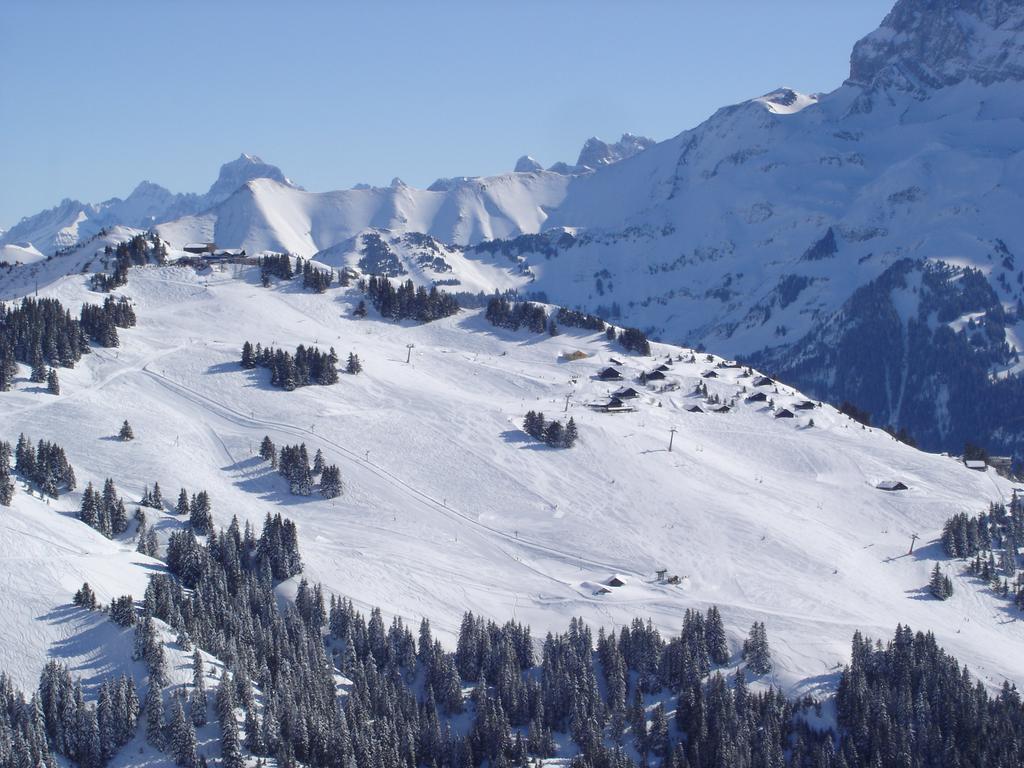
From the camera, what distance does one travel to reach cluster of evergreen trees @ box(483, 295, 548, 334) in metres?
154

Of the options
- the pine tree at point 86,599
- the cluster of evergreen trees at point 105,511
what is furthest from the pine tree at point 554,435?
the pine tree at point 86,599

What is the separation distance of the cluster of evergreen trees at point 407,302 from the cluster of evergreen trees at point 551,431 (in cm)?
4618

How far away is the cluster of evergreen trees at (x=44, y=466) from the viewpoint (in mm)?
83938

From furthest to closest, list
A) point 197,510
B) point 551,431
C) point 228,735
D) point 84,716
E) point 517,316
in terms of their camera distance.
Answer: point 517,316 < point 551,431 < point 197,510 < point 228,735 < point 84,716

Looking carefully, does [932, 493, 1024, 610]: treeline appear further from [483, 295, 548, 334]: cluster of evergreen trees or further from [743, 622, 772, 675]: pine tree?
[483, 295, 548, 334]: cluster of evergreen trees

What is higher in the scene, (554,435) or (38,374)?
(38,374)

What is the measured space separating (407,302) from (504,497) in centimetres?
6235

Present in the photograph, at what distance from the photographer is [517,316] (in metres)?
155

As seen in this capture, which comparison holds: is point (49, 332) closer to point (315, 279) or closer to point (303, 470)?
point (303, 470)

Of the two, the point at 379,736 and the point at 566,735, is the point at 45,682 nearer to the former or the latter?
the point at 379,736

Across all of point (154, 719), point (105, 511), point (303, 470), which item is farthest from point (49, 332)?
point (154, 719)

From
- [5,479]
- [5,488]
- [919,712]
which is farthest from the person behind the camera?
[5,479]

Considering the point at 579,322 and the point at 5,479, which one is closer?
the point at 5,479

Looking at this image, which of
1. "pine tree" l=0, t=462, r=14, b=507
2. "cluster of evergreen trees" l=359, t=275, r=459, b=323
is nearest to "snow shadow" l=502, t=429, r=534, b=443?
"cluster of evergreen trees" l=359, t=275, r=459, b=323
